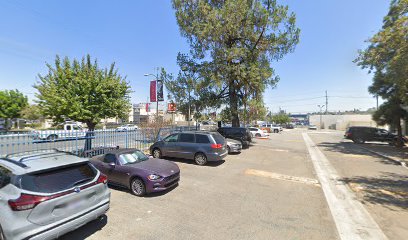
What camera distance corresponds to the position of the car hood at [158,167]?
639 centimetres

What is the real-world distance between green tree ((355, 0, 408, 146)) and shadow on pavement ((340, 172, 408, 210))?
7102mm

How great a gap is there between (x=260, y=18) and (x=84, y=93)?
1491 centimetres

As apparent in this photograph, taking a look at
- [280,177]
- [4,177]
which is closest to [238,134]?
[280,177]

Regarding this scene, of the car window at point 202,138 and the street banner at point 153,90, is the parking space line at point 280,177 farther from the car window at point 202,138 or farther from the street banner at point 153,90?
the street banner at point 153,90

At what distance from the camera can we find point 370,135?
2209 centimetres

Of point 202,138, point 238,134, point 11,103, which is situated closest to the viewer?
point 202,138

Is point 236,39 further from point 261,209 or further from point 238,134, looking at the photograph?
point 261,209

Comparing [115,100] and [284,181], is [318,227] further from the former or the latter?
[115,100]

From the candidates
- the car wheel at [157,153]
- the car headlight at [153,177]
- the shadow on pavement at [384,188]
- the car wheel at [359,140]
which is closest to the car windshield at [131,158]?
Result: the car headlight at [153,177]

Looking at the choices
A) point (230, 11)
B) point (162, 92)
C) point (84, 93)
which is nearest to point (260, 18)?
point (230, 11)

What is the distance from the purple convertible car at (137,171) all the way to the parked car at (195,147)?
11.6 feet

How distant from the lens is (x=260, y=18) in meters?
17.7

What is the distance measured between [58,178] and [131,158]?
3.40m

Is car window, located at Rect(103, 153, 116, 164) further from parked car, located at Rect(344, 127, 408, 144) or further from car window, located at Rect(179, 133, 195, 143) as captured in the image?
parked car, located at Rect(344, 127, 408, 144)
